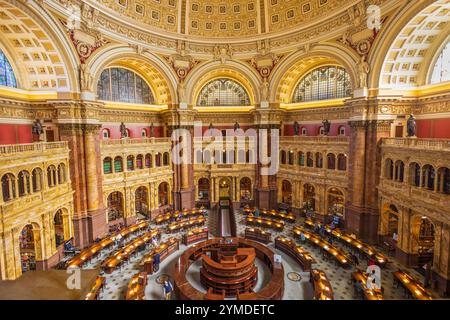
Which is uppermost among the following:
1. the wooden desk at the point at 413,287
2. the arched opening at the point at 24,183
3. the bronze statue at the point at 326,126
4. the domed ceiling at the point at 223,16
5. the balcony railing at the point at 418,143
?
the domed ceiling at the point at 223,16

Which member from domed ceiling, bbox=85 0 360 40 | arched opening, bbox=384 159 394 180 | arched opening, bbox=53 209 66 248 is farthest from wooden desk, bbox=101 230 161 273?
domed ceiling, bbox=85 0 360 40

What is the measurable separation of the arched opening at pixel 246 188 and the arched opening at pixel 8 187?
21864 mm

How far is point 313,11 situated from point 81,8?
20.7 meters

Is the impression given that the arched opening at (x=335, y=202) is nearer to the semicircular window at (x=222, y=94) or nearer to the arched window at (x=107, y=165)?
Result: the semicircular window at (x=222, y=94)

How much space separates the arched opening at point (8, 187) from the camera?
45.2ft

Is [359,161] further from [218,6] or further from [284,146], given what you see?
[218,6]

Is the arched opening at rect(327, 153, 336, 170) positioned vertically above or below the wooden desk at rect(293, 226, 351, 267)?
above

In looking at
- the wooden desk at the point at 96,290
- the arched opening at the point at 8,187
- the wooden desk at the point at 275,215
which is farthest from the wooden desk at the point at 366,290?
the arched opening at the point at 8,187

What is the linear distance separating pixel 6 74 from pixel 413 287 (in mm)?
30183

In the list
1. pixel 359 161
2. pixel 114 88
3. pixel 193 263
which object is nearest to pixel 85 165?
pixel 114 88

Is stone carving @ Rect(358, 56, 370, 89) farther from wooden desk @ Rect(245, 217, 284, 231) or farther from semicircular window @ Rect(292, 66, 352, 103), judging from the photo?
wooden desk @ Rect(245, 217, 284, 231)

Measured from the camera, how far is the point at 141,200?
27672 millimetres

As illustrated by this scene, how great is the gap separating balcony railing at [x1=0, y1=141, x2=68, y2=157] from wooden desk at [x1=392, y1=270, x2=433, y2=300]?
23.2 meters

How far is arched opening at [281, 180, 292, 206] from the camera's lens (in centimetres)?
2881
